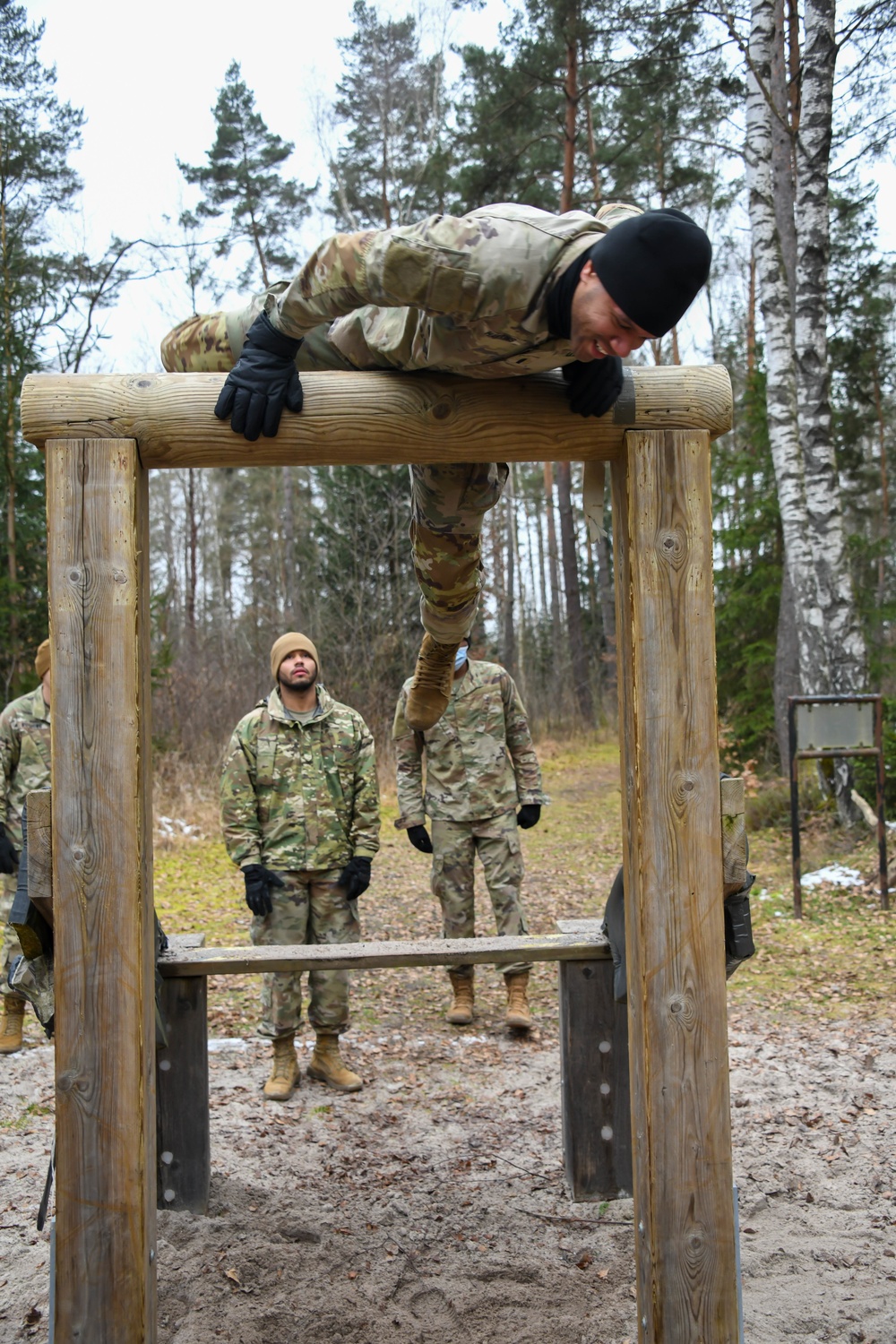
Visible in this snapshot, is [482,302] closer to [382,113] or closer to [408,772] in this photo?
[408,772]

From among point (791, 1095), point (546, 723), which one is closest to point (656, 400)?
point (791, 1095)

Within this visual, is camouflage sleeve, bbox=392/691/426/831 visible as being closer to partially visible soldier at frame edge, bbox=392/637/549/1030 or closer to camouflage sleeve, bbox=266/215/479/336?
partially visible soldier at frame edge, bbox=392/637/549/1030

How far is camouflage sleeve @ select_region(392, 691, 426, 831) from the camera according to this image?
6.28m

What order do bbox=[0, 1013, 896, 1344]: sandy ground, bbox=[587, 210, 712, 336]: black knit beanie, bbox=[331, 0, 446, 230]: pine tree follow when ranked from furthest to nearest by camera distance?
bbox=[331, 0, 446, 230]: pine tree, bbox=[0, 1013, 896, 1344]: sandy ground, bbox=[587, 210, 712, 336]: black knit beanie

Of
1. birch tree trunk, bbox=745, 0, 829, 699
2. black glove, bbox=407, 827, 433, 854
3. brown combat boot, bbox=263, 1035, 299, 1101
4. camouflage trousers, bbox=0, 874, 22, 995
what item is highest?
birch tree trunk, bbox=745, 0, 829, 699

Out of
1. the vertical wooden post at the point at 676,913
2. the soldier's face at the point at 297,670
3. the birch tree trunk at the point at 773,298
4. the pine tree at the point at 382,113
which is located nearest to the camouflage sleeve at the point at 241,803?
the soldier's face at the point at 297,670

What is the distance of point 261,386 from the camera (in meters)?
2.74

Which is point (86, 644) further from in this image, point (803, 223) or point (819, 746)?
point (803, 223)

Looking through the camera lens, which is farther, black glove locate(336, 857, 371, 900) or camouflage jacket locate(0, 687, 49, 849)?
camouflage jacket locate(0, 687, 49, 849)

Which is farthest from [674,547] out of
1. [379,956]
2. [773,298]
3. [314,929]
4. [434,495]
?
[773,298]

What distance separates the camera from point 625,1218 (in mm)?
4027

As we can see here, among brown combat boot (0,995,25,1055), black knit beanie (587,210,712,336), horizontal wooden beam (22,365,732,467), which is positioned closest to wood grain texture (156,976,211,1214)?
brown combat boot (0,995,25,1055)

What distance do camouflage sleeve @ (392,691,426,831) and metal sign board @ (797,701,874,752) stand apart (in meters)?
3.05

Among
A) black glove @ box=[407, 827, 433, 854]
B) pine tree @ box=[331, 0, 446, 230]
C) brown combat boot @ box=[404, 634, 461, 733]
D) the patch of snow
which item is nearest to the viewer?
brown combat boot @ box=[404, 634, 461, 733]
